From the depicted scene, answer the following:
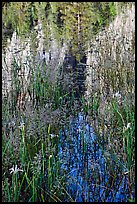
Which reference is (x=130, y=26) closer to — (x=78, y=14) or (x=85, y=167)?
(x=85, y=167)

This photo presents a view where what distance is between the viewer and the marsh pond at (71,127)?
7.25 feet

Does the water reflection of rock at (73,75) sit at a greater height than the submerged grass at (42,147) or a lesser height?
greater

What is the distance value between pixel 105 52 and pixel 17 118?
1.65 meters

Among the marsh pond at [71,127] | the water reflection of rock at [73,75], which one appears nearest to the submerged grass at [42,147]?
the marsh pond at [71,127]

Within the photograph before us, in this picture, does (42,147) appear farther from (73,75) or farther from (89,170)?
(73,75)

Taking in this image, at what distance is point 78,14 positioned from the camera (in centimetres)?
798

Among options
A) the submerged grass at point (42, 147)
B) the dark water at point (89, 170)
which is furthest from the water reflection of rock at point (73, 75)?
the dark water at point (89, 170)

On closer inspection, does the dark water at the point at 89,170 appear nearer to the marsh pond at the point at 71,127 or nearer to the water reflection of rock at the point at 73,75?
the marsh pond at the point at 71,127

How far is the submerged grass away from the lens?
2154 mm

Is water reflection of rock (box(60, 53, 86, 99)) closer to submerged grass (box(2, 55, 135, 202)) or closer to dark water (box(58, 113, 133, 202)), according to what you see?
submerged grass (box(2, 55, 135, 202))

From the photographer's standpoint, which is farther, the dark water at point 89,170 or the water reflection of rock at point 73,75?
the water reflection of rock at point 73,75

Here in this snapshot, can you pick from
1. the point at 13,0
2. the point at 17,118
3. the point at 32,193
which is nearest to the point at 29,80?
the point at 17,118

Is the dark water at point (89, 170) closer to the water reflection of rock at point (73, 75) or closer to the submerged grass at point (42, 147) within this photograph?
the submerged grass at point (42, 147)

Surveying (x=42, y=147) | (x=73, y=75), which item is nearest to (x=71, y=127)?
(x=42, y=147)
